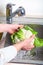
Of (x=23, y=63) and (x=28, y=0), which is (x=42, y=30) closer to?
(x=28, y=0)

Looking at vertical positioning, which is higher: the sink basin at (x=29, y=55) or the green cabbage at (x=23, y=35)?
the green cabbage at (x=23, y=35)

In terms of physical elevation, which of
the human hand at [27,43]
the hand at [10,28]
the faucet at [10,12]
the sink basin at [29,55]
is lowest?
the sink basin at [29,55]

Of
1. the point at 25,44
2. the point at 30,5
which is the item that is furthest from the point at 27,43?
the point at 30,5

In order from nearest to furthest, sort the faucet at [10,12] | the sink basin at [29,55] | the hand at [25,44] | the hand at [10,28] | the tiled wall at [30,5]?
the hand at [25,44] < the sink basin at [29,55] < the hand at [10,28] < the faucet at [10,12] < the tiled wall at [30,5]

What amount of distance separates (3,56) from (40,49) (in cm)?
53

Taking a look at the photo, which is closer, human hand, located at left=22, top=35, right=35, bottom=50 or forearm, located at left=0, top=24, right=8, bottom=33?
human hand, located at left=22, top=35, right=35, bottom=50

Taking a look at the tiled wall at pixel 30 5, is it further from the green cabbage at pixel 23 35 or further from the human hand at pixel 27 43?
the human hand at pixel 27 43

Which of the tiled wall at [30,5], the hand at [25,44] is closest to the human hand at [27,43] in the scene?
the hand at [25,44]

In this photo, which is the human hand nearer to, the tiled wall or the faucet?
the faucet

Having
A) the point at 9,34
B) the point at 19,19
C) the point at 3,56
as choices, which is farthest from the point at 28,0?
the point at 3,56

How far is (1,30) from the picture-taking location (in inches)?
42.9

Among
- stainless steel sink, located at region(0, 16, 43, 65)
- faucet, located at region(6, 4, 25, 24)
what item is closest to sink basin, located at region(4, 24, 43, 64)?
stainless steel sink, located at region(0, 16, 43, 65)

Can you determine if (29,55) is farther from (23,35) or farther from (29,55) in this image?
(23,35)

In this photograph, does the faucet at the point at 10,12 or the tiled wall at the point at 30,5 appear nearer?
the faucet at the point at 10,12
